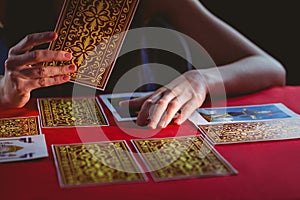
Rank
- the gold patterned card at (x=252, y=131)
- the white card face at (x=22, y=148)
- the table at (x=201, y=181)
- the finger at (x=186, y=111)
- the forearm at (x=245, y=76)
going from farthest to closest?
the forearm at (x=245, y=76), the finger at (x=186, y=111), the gold patterned card at (x=252, y=131), the white card face at (x=22, y=148), the table at (x=201, y=181)

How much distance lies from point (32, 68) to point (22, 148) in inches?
10.3

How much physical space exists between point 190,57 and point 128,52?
24cm

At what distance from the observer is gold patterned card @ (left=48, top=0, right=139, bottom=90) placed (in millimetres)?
1266

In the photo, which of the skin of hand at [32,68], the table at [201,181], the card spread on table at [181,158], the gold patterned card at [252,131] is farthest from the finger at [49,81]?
the gold patterned card at [252,131]

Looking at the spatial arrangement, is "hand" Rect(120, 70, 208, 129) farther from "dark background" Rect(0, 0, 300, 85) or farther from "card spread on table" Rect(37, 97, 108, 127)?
"dark background" Rect(0, 0, 300, 85)

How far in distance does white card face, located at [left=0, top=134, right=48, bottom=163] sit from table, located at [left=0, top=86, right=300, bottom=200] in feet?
0.05

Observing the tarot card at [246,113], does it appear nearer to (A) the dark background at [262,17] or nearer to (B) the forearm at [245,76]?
(B) the forearm at [245,76]

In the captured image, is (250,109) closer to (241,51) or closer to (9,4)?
(241,51)

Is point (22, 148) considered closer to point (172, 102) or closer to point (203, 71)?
point (172, 102)

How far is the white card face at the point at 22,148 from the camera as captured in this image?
1.08 m

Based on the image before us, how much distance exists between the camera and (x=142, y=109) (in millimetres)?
1304

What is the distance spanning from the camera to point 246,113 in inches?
55.0

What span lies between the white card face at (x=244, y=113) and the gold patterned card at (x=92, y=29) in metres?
0.30

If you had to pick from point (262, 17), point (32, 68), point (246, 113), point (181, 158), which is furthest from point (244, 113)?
point (262, 17)
